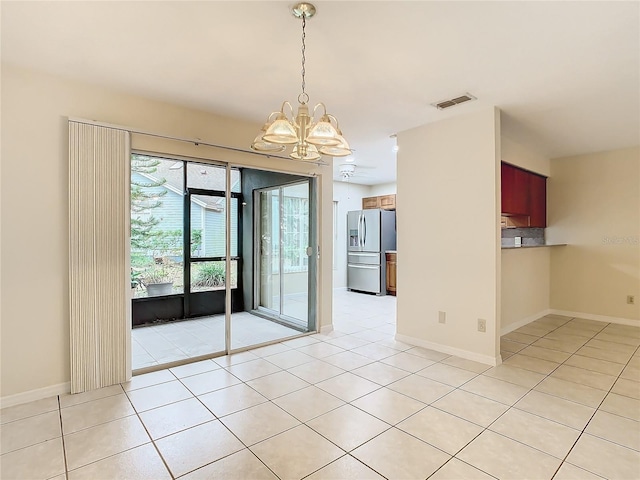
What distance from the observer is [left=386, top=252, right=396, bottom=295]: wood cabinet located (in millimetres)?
7387

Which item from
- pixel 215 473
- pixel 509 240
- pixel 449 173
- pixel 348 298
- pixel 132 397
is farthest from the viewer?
pixel 348 298

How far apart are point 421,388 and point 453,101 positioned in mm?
2643

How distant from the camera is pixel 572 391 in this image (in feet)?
9.16

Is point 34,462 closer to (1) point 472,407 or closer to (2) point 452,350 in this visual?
(1) point 472,407

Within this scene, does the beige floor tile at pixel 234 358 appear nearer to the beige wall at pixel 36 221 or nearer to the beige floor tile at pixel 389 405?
the beige wall at pixel 36 221

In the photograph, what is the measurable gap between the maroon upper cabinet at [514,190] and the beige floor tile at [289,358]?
3.21m

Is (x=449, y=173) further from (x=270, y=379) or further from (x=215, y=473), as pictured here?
(x=215, y=473)

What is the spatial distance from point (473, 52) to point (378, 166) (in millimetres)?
3891

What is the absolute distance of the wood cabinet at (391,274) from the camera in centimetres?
739

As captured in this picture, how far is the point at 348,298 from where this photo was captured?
282 inches

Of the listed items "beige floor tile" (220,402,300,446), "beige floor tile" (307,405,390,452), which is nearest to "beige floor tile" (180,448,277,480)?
"beige floor tile" (220,402,300,446)

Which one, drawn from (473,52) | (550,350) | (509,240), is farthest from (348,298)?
(473,52)

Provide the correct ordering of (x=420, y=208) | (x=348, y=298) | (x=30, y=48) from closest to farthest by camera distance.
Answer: (x=30, y=48), (x=420, y=208), (x=348, y=298)

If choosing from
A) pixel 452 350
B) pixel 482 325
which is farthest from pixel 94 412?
pixel 482 325
